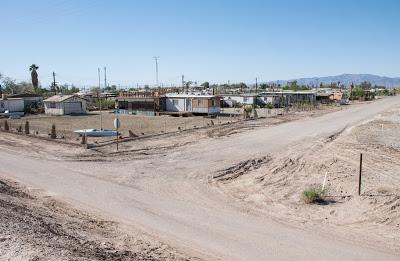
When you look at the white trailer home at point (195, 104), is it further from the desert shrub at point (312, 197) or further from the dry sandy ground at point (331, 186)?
the desert shrub at point (312, 197)

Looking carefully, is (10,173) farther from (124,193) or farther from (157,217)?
(157,217)

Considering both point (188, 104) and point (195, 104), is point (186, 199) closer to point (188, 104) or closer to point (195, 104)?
point (195, 104)

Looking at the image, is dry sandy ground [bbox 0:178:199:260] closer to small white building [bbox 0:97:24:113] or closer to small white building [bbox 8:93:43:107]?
small white building [bbox 0:97:24:113]

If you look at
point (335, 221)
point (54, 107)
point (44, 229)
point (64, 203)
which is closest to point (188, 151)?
point (64, 203)

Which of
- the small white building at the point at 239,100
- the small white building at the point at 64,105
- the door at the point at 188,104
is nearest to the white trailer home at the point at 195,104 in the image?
the door at the point at 188,104

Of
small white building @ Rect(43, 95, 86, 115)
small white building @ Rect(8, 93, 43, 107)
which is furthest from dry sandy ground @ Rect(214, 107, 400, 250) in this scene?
small white building @ Rect(8, 93, 43, 107)

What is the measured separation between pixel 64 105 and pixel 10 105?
25.1ft

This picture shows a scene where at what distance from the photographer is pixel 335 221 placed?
43.8 ft

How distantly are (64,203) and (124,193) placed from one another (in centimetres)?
229

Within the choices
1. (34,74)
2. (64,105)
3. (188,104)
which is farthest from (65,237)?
(34,74)

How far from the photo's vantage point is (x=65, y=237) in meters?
10.4

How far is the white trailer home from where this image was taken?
172 feet

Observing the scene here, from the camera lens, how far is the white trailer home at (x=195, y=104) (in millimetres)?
52531

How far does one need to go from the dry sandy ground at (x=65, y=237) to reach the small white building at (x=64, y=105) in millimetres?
44436
